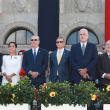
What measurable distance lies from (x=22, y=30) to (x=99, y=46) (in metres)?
4.97

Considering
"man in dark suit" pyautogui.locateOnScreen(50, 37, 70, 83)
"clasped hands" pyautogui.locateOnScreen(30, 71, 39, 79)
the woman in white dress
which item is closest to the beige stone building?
the woman in white dress

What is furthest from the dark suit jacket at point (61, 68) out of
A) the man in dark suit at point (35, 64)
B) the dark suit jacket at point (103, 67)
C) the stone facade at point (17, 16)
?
the stone facade at point (17, 16)

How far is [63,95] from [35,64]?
7.04 feet

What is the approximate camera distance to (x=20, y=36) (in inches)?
531

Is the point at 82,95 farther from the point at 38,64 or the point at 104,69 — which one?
the point at 38,64

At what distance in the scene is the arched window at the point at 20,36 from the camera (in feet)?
43.8

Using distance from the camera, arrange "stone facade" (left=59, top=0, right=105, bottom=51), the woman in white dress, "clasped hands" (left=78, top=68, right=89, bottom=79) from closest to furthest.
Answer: "clasped hands" (left=78, top=68, right=89, bottom=79) < the woman in white dress < "stone facade" (left=59, top=0, right=105, bottom=51)

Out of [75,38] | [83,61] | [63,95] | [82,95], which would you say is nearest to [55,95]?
[63,95]

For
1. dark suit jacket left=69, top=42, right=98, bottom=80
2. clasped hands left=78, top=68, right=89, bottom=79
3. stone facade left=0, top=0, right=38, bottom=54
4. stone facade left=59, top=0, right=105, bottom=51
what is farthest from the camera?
stone facade left=0, top=0, right=38, bottom=54

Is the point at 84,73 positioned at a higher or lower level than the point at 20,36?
lower

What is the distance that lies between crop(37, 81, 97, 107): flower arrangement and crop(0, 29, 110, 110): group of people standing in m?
1.48

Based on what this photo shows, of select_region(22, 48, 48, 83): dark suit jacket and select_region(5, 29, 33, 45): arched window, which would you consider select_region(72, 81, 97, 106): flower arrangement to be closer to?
select_region(22, 48, 48, 83): dark suit jacket

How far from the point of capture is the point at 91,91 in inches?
130

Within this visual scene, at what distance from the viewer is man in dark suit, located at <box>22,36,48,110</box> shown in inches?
202
